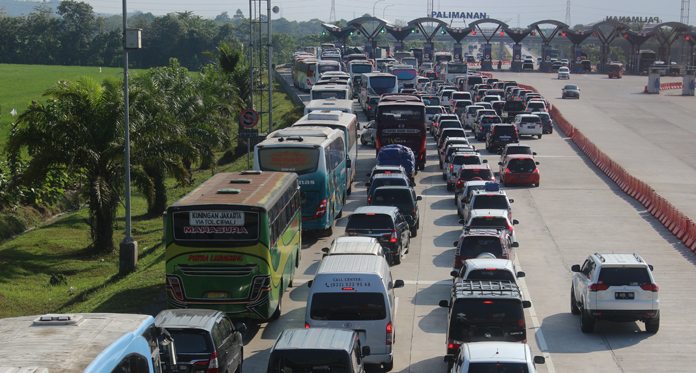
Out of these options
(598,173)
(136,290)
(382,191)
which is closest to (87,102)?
(136,290)

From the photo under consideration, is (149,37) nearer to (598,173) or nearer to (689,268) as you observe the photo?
(598,173)

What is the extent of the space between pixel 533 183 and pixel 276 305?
21087mm

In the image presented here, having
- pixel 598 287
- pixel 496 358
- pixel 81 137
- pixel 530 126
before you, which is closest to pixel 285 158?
pixel 81 137

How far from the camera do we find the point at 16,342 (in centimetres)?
800

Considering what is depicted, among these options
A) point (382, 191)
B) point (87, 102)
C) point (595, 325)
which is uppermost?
point (87, 102)

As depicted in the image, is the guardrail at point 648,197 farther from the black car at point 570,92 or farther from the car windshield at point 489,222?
the black car at point 570,92

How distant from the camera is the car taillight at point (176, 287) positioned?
52.6 feet

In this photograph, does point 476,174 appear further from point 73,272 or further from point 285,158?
point 73,272

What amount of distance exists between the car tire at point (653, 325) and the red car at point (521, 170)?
1855 cm

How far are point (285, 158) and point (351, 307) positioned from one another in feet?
35.4

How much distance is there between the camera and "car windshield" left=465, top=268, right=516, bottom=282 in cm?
1705

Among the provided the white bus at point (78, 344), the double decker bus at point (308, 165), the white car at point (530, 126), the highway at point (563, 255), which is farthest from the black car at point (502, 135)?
the white bus at point (78, 344)

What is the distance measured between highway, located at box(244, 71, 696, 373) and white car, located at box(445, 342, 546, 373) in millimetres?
3469

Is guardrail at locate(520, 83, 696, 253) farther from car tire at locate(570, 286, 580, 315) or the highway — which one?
car tire at locate(570, 286, 580, 315)
